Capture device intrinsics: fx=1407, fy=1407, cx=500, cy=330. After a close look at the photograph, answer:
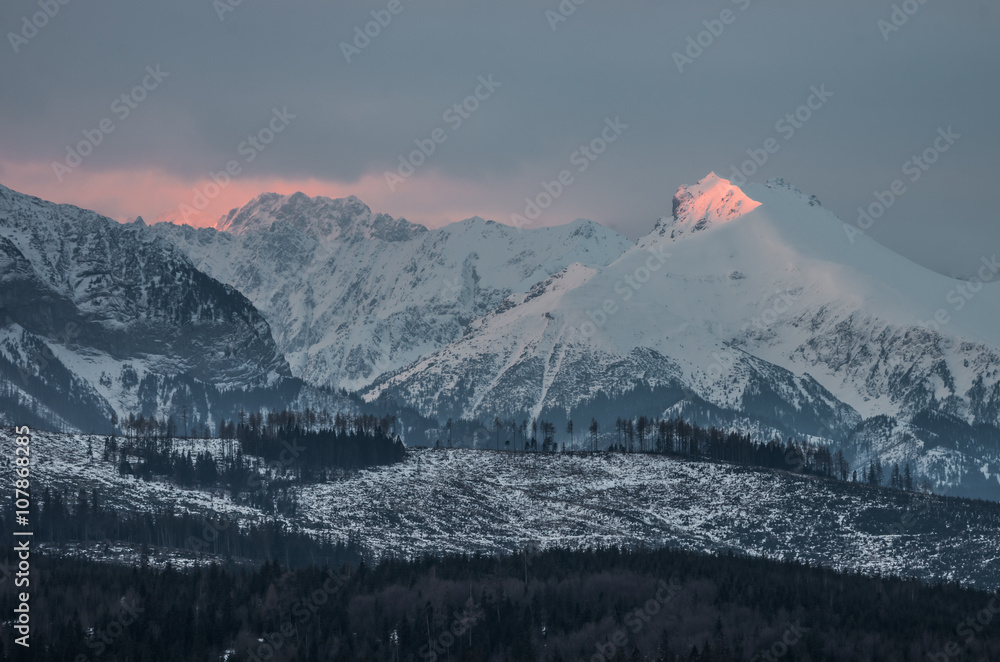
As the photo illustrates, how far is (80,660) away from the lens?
655 ft

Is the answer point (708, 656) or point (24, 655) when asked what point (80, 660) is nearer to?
point (24, 655)

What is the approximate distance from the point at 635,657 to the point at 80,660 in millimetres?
78730

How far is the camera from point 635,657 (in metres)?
199

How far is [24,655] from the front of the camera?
199 m

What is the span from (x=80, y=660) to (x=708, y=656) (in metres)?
89.1

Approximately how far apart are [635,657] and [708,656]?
34.0 feet

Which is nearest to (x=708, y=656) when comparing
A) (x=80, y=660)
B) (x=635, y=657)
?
(x=635, y=657)

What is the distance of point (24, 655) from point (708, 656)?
96688 millimetres

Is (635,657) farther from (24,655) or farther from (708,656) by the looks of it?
(24,655)

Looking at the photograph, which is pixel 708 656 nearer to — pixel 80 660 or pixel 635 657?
pixel 635 657

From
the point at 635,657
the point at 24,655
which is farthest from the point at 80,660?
the point at 635,657
